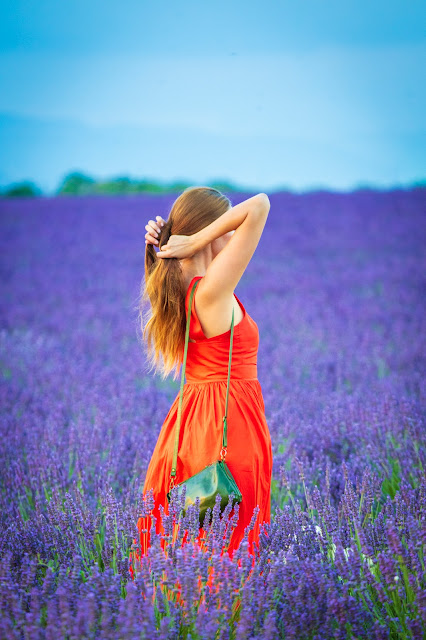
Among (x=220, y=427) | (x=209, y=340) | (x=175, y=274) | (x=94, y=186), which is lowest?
(x=220, y=427)

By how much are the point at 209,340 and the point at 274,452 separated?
1.30m

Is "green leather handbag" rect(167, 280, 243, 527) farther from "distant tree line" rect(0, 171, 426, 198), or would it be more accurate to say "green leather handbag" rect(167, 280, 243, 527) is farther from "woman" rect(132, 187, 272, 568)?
"distant tree line" rect(0, 171, 426, 198)

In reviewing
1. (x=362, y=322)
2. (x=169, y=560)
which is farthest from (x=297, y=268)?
(x=169, y=560)

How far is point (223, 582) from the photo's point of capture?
1.31 meters

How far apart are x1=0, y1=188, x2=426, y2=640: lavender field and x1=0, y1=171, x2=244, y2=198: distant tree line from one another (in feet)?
34.5

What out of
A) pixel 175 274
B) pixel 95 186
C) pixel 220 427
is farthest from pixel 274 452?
pixel 95 186

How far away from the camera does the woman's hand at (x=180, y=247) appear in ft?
5.64

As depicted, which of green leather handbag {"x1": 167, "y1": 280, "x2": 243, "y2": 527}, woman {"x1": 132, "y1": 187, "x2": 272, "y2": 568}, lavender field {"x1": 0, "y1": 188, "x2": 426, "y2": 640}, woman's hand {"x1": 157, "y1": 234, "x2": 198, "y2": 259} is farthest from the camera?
woman's hand {"x1": 157, "y1": 234, "x2": 198, "y2": 259}

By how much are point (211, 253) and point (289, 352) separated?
320 centimetres

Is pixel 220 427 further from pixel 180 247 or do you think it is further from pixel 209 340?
pixel 180 247

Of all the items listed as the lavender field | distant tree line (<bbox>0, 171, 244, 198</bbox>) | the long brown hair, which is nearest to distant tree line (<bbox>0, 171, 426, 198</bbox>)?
distant tree line (<bbox>0, 171, 244, 198</bbox>)

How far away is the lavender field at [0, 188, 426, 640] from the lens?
4.37ft

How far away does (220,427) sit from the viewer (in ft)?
5.48

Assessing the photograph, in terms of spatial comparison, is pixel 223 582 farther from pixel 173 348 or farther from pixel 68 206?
pixel 68 206
